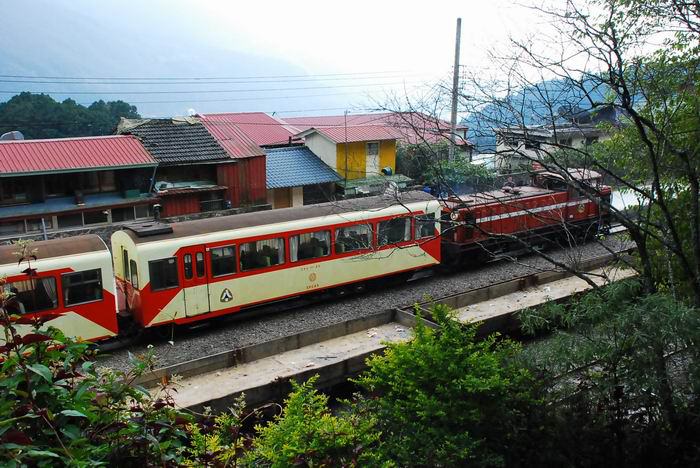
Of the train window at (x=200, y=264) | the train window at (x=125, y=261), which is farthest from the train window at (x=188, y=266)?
the train window at (x=125, y=261)

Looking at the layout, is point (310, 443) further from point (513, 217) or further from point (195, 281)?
point (513, 217)

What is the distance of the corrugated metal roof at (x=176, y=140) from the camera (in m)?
17.5

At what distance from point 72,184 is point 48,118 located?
671 centimetres

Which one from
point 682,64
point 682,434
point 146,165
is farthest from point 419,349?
point 146,165

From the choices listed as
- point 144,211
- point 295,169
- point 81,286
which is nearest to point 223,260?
point 81,286

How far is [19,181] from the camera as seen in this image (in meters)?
15.4

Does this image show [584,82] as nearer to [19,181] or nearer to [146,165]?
[146,165]

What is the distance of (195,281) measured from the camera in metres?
10.6

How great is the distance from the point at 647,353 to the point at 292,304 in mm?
7819

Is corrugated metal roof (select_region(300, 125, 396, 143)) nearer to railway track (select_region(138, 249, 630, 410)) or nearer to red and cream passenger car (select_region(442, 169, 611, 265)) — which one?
red and cream passenger car (select_region(442, 169, 611, 265))

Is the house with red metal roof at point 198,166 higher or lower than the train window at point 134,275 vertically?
higher

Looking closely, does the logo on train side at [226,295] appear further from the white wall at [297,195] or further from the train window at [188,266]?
the white wall at [297,195]

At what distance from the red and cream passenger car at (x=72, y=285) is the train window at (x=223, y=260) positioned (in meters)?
1.74

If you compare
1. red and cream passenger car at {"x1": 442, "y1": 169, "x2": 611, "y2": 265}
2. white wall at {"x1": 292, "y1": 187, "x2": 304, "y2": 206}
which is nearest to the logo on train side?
red and cream passenger car at {"x1": 442, "y1": 169, "x2": 611, "y2": 265}
